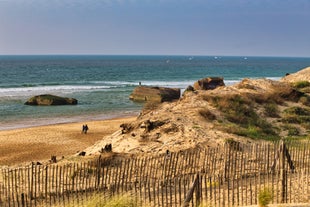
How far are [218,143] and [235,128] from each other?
2.55 metres

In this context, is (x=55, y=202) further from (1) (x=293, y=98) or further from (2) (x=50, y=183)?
(1) (x=293, y=98)

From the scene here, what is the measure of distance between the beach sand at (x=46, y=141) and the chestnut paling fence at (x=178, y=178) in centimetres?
885

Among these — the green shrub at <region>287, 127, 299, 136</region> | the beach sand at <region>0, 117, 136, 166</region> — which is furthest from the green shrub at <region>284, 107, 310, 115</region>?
the beach sand at <region>0, 117, 136, 166</region>

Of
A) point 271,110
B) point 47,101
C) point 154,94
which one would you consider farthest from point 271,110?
point 154,94

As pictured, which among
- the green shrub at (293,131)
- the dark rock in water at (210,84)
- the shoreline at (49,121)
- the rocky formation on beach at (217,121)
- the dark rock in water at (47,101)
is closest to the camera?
the rocky formation on beach at (217,121)

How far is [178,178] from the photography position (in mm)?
15289

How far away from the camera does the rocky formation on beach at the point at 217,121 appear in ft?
68.6

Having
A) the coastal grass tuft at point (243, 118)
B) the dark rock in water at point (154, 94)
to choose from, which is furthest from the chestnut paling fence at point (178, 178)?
the dark rock in water at point (154, 94)

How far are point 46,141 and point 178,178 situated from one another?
17.2m

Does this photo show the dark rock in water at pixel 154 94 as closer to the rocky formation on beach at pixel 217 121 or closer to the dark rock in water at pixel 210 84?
the dark rock in water at pixel 210 84

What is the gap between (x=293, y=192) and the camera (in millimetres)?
13461

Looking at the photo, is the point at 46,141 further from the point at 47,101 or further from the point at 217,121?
the point at 47,101

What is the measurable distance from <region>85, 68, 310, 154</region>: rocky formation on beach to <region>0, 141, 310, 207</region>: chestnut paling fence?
3.04 m

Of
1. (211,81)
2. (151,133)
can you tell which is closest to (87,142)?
(151,133)
